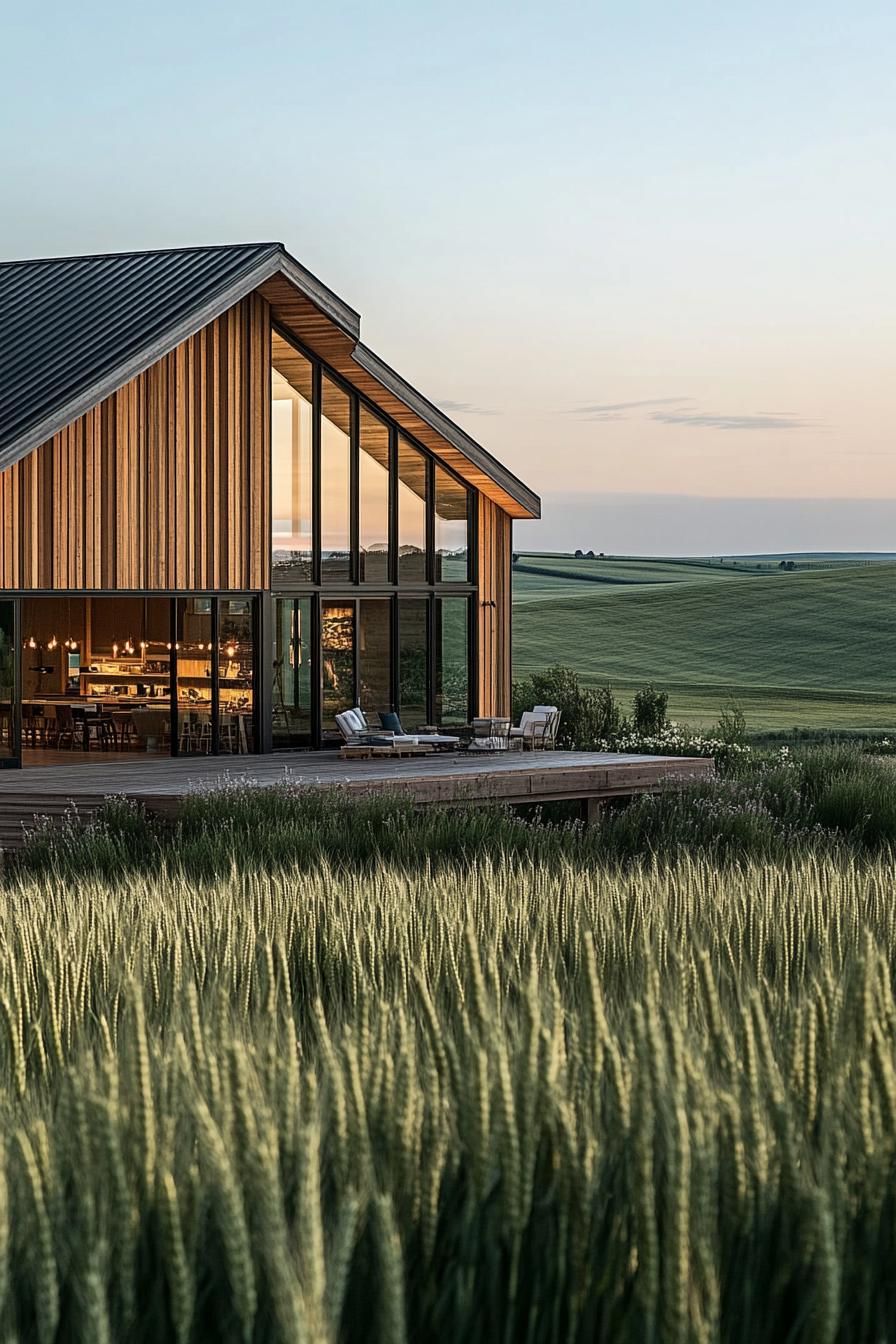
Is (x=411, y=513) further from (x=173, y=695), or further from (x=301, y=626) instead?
(x=173, y=695)

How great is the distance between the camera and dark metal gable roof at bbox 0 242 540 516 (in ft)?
63.5

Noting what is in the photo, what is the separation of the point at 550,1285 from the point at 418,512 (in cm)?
2305

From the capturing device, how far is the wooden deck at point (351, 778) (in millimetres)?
16812

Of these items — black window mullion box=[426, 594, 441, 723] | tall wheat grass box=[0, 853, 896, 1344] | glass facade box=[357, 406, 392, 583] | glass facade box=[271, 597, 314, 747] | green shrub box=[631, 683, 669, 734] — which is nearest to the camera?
tall wheat grass box=[0, 853, 896, 1344]

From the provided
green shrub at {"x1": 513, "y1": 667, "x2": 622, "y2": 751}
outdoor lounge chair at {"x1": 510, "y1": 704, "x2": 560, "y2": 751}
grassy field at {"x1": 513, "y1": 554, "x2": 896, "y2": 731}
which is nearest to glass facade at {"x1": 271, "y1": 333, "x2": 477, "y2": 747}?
outdoor lounge chair at {"x1": 510, "y1": 704, "x2": 560, "y2": 751}

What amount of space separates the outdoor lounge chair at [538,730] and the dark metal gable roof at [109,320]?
3975 millimetres

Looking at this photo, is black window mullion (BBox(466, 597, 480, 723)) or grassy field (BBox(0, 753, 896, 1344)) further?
black window mullion (BBox(466, 597, 480, 723))

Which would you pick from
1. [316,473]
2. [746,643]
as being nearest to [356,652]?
[316,473]

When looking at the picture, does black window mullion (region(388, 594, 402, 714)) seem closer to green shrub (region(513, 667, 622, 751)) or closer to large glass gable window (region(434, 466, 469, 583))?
large glass gable window (region(434, 466, 469, 583))

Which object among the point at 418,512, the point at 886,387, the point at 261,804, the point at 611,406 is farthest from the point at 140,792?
the point at 611,406

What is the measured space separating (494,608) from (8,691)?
9.02 meters

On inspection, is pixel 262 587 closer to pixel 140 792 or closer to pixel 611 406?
pixel 140 792

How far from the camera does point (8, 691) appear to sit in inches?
794

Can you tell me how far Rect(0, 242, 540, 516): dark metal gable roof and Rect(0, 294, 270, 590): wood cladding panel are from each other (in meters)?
0.64
